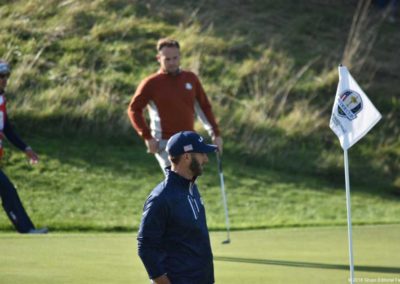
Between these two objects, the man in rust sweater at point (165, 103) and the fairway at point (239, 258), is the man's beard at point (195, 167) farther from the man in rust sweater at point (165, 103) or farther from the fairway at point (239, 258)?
the man in rust sweater at point (165, 103)

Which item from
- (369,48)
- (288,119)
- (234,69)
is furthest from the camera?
(369,48)

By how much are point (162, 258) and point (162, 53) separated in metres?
5.47

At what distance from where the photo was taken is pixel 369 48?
25.4 meters

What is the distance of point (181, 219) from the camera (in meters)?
6.79

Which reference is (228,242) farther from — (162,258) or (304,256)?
(162,258)

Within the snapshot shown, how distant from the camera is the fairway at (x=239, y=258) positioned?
973 centimetres

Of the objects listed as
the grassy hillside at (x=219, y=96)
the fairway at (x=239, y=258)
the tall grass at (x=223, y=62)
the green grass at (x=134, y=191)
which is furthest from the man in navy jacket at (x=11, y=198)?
the tall grass at (x=223, y=62)

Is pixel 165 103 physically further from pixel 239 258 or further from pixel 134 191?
pixel 134 191

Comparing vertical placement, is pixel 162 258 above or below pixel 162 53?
below

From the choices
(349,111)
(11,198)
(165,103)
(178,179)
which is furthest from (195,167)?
(11,198)

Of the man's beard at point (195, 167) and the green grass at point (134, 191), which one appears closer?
the man's beard at point (195, 167)

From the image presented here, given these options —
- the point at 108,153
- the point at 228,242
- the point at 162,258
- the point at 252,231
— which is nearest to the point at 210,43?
the point at 108,153

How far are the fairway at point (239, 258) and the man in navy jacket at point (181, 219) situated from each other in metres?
2.69

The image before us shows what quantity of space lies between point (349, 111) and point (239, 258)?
278 cm
